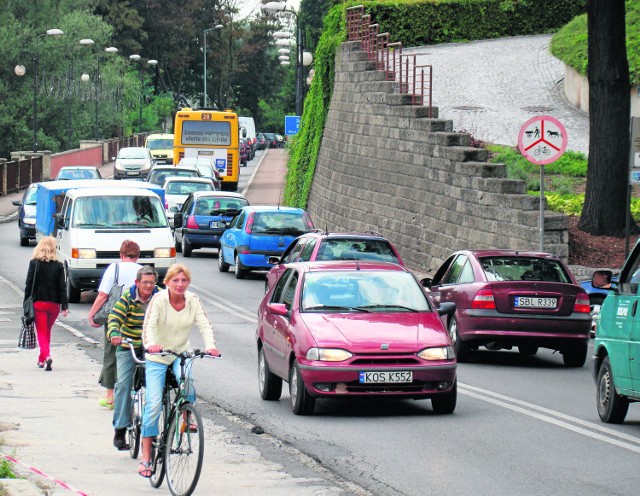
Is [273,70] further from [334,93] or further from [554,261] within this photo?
[554,261]

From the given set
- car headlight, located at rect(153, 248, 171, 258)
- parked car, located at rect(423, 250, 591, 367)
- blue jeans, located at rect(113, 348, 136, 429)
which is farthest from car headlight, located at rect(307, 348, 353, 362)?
car headlight, located at rect(153, 248, 171, 258)

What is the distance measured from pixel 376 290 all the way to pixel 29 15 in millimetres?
76539

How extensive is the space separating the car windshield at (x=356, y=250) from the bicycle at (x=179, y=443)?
38.3ft

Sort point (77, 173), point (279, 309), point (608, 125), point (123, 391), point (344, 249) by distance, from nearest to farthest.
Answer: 1. point (123, 391)
2. point (279, 309)
3. point (344, 249)
4. point (608, 125)
5. point (77, 173)

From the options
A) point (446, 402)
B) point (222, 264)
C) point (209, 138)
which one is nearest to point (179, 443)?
point (446, 402)

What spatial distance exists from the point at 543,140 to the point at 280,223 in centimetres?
→ 995

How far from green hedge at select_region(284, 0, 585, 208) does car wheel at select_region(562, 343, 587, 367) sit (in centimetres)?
2430

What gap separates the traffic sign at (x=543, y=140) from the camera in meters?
21.8

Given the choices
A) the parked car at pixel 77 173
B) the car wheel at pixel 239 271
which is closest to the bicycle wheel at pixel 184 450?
the car wheel at pixel 239 271

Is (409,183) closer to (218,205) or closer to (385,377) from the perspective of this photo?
(218,205)

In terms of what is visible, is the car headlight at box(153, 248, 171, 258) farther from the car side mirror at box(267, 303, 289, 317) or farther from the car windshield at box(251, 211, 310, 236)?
the car side mirror at box(267, 303, 289, 317)

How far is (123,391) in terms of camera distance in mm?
10648

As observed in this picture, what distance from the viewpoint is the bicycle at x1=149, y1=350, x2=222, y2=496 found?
877 cm

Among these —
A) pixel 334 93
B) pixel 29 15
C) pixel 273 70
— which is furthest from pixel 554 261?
pixel 273 70
